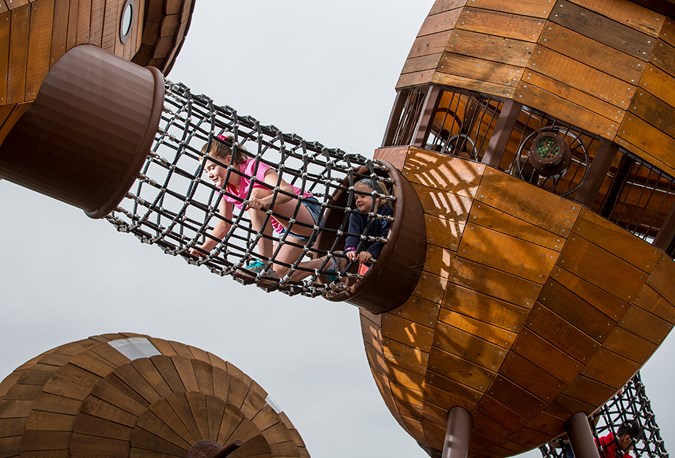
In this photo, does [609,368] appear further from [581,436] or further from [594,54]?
[594,54]

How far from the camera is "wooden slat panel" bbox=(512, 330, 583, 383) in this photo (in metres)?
6.30

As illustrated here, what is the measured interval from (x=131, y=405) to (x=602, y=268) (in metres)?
4.42

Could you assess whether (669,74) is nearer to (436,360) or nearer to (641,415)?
(436,360)

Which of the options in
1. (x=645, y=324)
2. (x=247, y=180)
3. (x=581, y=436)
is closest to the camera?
(x=247, y=180)

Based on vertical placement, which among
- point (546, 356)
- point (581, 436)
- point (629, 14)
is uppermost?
point (629, 14)

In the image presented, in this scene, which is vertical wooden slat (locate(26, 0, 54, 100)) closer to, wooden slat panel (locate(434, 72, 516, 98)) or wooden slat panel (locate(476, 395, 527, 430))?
wooden slat panel (locate(434, 72, 516, 98))

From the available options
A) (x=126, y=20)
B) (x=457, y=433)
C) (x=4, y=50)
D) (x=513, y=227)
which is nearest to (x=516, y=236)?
(x=513, y=227)

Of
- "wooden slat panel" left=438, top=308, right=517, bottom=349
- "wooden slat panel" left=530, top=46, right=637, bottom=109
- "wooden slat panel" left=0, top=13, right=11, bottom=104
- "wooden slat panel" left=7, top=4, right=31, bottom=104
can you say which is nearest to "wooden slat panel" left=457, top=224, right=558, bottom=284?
"wooden slat panel" left=438, top=308, right=517, bottom=349

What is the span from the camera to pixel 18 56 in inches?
164

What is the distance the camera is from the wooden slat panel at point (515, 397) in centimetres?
645

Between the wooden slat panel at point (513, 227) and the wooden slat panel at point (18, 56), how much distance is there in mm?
3082

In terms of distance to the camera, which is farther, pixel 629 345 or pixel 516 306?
pixel 629 345

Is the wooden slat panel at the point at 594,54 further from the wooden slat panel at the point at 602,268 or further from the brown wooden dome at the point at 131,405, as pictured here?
the brown wooden dome at the point at 131,405

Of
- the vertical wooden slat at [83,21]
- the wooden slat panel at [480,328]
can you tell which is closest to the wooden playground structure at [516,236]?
the wooden slat panel at [480,328]
